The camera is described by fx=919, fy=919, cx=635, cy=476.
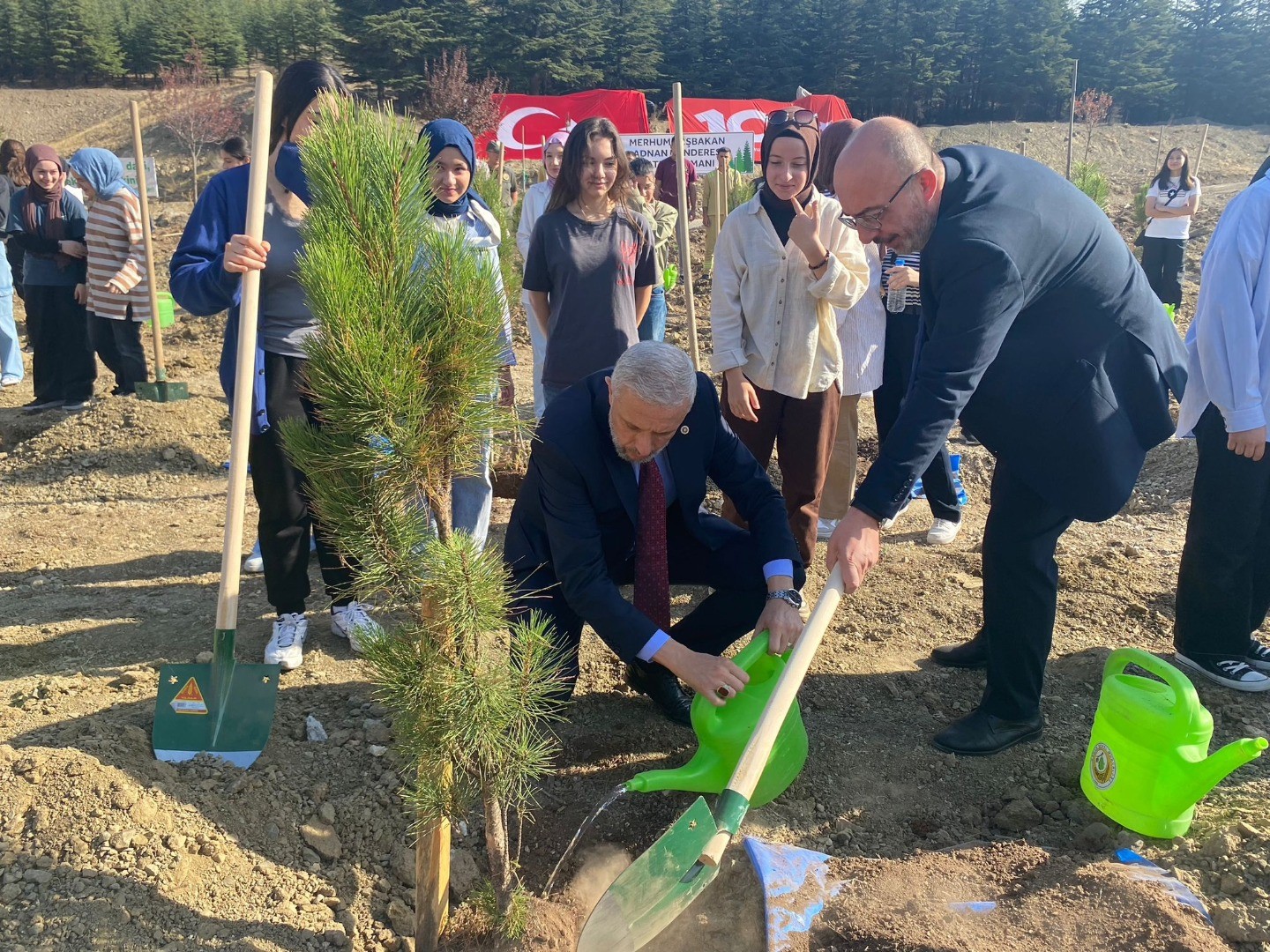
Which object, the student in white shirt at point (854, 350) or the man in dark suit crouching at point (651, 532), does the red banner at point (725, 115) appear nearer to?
the student in white shirt at point (854, 350)

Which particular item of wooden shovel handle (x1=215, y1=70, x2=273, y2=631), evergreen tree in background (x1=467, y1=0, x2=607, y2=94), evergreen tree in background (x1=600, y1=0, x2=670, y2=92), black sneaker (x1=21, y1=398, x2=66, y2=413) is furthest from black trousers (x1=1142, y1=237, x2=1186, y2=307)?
evergreen tree in background (x1=600, y1=0, x2=670, y2=92)

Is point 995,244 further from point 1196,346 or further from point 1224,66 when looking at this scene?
point 1224,66

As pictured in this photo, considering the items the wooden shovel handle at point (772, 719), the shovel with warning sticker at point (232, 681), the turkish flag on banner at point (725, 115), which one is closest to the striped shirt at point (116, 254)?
the shovel with warning sticker at point (232, 681)

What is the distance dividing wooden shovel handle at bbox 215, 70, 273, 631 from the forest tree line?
101 feet

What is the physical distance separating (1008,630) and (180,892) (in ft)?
7.32

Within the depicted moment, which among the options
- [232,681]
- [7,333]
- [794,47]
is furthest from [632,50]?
[232,681]

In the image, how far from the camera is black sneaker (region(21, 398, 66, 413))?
249 inches

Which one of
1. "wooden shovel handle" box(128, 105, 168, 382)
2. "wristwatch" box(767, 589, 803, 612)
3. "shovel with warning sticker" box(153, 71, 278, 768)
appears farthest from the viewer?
"wooden shovel handle" box(128, 105, 168, 382)

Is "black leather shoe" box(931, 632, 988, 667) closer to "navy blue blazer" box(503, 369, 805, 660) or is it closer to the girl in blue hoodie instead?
"navy blue blazer" box(503, 369, 805, 660)

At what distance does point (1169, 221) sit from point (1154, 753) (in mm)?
8230

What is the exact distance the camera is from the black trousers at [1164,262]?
29.3 feet

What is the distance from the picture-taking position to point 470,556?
1810mm

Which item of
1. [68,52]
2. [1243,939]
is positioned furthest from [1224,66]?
[1243,939]

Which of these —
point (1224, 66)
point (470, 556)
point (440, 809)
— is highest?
point (1224, 66)
